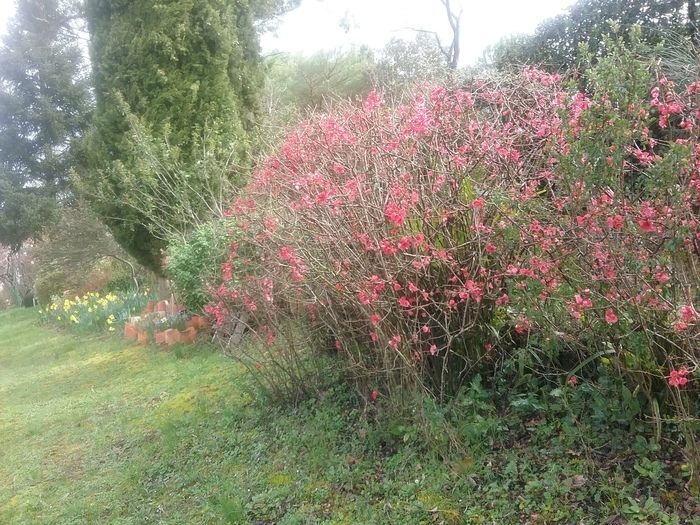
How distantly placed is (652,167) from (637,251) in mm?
363

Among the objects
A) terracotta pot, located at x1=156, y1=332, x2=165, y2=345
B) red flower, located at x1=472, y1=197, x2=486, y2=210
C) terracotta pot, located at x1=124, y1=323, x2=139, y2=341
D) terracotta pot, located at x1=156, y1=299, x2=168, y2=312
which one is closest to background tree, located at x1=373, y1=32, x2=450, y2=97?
terracotta pot, located at x1=156, y1=299, x2=168, y2=312

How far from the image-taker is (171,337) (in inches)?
309

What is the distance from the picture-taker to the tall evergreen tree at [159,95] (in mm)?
8492

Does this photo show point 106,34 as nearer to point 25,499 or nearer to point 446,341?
point 25,499

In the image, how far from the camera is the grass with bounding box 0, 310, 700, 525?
108 inches

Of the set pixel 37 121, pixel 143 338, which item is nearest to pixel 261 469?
pixel 143 338

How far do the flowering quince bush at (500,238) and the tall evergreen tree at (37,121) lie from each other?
16262 mm

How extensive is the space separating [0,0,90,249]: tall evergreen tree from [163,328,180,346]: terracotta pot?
11.9 metres

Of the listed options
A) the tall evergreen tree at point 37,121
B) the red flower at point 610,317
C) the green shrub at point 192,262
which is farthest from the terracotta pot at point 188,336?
the tall evergreen tree at point 37,121

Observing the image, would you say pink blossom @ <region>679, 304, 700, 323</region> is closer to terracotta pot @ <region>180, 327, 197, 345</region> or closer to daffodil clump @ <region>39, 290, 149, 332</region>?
terracotta pot @ <region>180, 327, 197, 345</region>

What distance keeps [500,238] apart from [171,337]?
5.72 meters

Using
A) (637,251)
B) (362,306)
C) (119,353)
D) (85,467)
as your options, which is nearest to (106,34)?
(119,353)

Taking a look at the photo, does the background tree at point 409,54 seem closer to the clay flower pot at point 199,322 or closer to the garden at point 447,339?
the clay flower pot at point 199,322

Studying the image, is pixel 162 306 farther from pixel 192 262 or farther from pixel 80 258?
pixel 80 258
